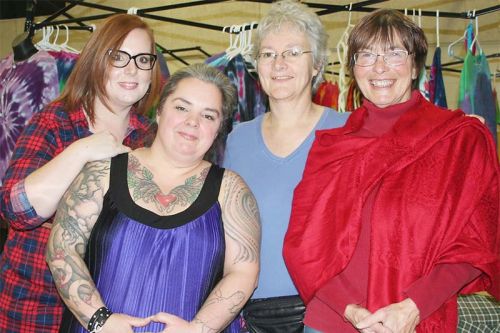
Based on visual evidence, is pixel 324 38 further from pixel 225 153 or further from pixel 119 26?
pixel 119 26

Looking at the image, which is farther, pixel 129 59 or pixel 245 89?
pixel 245 89

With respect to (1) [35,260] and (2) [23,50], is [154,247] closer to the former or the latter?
(1) [35,260]

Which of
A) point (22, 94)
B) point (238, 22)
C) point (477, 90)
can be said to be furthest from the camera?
point (238, 22)

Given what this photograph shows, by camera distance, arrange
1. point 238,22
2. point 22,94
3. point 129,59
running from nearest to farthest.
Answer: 1. point 129,59
2. point 22,94
3. point 238,22

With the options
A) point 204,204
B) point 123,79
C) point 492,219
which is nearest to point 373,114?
point 492,219

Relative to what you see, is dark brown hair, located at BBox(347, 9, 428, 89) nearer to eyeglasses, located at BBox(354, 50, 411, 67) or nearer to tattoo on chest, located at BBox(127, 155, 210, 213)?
eyeglasses, located at BBox(354, 50, 411, 67)

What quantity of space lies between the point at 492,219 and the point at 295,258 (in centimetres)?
58

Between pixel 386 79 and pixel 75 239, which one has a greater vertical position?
pixel 386 79

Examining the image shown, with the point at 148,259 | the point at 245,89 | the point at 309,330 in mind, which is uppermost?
the point at 245,89

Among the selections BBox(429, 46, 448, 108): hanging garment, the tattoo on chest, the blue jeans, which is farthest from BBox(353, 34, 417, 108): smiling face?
BBox(429, 46, 448, 108): hanging garment

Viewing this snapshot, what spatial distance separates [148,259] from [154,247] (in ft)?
0.13

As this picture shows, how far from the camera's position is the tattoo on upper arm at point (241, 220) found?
66.7 inches

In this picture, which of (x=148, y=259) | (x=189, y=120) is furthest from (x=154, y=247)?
(x=189, y=120)

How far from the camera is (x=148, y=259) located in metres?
1.62
